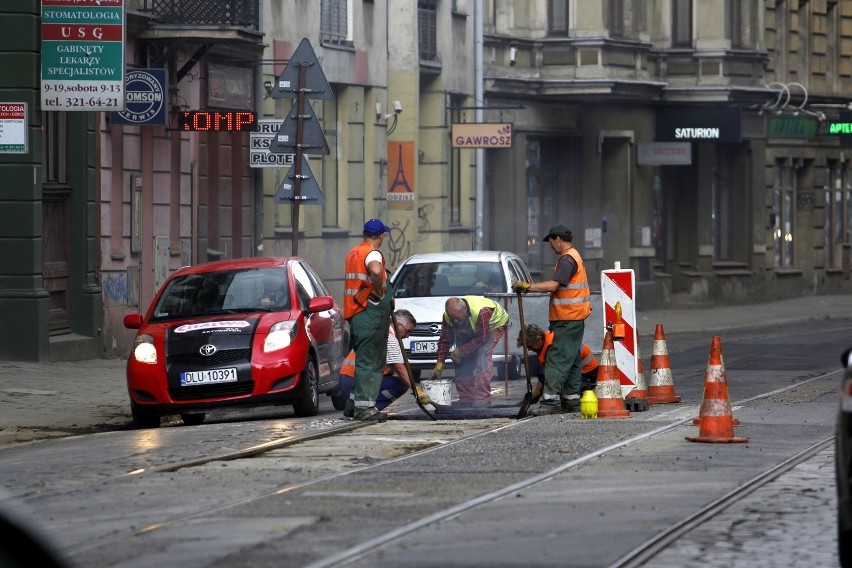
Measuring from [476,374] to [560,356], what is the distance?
0.91 metres

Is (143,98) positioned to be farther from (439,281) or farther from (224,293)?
(224,293)

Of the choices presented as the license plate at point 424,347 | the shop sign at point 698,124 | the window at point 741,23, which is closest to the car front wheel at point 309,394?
the license plate at point 424,347

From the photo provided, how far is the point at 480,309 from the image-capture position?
1789cm

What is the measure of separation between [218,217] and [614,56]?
1353 cm

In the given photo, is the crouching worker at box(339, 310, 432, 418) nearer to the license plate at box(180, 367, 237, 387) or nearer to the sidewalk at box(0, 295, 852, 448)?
the license plate at box(180, 367, 237, 387)

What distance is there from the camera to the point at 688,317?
40688 millimetres

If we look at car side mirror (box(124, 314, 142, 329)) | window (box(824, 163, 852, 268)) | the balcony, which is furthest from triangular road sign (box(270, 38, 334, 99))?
window (box(824, 163, 852, 268))

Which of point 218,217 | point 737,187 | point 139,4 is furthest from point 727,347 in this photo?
point 737,187

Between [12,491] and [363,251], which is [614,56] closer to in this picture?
[363,251]

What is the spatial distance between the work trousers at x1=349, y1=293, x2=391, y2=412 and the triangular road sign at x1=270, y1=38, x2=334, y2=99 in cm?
587

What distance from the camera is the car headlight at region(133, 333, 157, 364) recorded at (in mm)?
17328

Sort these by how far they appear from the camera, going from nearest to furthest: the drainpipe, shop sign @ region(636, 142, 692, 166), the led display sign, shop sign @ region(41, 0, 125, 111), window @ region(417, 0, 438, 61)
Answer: shop sign @ region(41, 0, 125, 111) < the led display sign < window @ region(417, 0, 438, 61) < the drainpipe < shop sign @ region(636, 142, 692, 166)

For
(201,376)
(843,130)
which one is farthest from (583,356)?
(843,130)

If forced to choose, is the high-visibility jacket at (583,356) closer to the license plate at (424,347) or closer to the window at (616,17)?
the license plate at (424,347)
